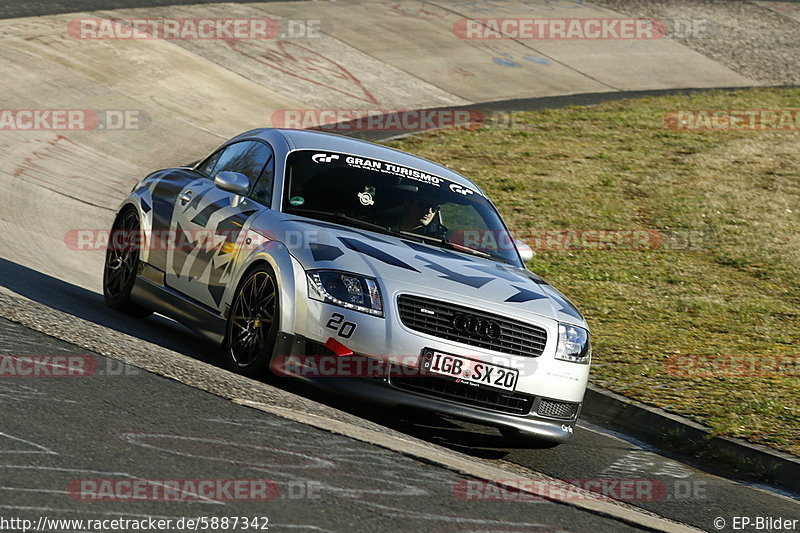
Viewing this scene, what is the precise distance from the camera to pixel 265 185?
8.23 m

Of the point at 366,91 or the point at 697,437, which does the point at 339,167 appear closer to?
the point at 697,437

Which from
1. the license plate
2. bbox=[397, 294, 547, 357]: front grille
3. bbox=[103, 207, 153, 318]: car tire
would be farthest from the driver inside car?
bbox=[103, 207, 153, 318]: car tire

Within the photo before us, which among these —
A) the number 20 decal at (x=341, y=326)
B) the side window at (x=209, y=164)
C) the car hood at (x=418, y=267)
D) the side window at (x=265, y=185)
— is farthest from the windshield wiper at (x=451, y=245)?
the side window at (x=209, y=164)

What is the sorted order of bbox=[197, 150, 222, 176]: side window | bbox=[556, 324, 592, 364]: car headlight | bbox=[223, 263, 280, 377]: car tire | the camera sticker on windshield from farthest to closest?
bbox=[197, 150, 222, 176]: side window, the camera sticker on windshield, bbox=[556, 324, 592, 364]: car headlight, bbox=[223, 263, 280, 377]: car tire

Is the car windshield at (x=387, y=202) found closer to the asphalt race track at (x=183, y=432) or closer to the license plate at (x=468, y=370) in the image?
the asphalt race track at (x=183, y=432)

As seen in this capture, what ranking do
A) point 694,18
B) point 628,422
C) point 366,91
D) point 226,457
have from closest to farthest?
1. point 226,457
2. point 628,422
3. point 366,91
4. point 694,18

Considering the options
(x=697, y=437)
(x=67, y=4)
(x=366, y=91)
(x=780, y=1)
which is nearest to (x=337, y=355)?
(x=697, y=437)

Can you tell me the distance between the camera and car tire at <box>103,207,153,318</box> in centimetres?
933

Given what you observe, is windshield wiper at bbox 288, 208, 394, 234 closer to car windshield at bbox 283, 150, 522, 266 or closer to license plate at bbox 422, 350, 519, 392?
car windshield at bbox 283, 150, 522, 266

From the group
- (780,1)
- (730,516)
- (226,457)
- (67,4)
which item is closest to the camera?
(226,457)

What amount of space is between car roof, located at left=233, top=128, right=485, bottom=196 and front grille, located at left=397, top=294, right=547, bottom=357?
1961 mm

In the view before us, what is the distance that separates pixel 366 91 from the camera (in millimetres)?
21734

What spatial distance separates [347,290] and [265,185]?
1.64 metres

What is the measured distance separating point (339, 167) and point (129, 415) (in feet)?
9.65
